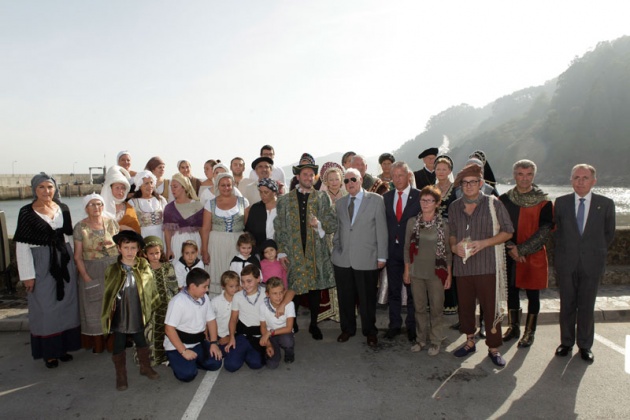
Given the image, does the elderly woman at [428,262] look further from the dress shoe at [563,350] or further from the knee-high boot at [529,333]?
the dress shoe at [563,350]

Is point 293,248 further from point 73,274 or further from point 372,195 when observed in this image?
point 73,274

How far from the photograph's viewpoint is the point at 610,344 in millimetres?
4855

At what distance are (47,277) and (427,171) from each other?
533cm

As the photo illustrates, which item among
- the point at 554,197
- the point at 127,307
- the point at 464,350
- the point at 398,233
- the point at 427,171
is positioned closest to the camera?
the point at 127,307

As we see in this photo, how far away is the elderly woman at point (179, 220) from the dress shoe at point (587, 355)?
15.6 ft

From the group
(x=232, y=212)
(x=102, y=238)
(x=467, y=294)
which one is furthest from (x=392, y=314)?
(x=102, y=238)

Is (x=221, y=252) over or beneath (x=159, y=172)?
beneath

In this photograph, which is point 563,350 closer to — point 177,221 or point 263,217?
point 263,217

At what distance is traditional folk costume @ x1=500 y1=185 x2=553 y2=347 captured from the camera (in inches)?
184

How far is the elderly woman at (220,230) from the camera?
5.30 metres

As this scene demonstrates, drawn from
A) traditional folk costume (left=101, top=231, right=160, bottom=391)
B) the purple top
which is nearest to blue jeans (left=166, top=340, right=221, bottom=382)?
traditional folk costume (left=101, top=231, right=160, bottom=391)

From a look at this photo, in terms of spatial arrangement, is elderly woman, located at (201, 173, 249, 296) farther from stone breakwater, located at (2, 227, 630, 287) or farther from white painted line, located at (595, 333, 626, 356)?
white painted line, located at (595, 333, 626, 356)

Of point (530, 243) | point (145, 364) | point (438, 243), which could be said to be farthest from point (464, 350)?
point (145, 364)

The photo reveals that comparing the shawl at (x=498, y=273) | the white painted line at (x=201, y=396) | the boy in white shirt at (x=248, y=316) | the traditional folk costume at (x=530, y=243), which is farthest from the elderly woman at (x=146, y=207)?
the traditional folk costume at (x=530, y=243)
